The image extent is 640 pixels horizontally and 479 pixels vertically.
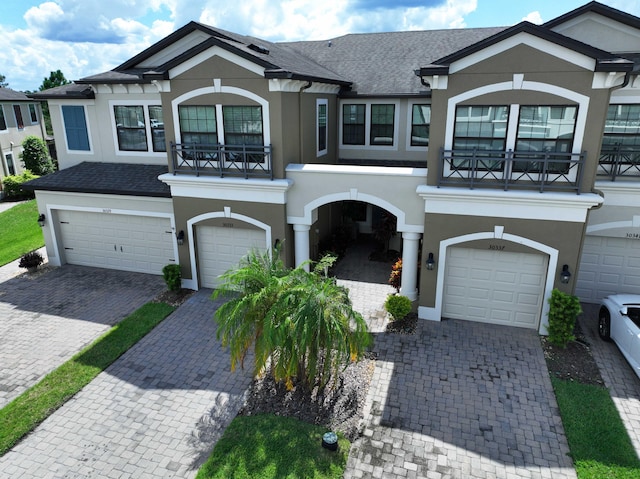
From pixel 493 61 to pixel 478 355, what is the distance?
23.1 ft

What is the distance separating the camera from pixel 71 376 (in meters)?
10.4

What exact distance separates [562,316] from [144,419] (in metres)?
9.73

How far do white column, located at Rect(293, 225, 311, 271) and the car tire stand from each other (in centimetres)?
798

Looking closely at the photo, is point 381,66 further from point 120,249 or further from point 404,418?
point 404,418

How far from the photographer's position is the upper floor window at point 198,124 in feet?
43.4

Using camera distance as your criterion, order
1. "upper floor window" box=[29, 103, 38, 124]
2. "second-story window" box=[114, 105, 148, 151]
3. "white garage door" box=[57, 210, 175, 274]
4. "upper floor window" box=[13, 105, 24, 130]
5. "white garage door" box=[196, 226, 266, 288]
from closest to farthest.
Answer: "white garage door" box=[196, 226, 266, 288] < "white garage door" box=[57, 210, 175, 274] < "second-story window" box=[114, 105, 148, 151] < "upper floor window" box=[13, 105, 24, 130] < "upper floor window" box=[29, 103, 38, 124]

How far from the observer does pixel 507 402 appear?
9.41m

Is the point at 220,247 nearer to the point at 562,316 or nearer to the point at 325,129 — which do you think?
the point at 325,129

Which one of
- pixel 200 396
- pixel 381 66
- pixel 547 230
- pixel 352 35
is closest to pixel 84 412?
pixel 200 396

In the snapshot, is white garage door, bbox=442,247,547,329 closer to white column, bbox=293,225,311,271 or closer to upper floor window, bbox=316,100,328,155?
white column, bbox=293,225,311,271

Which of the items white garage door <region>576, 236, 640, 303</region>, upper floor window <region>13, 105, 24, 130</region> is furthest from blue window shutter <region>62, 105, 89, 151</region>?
white garage door <region>576, 236, 640, 303</region>

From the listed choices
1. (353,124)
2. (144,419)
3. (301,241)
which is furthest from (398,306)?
(353,124)

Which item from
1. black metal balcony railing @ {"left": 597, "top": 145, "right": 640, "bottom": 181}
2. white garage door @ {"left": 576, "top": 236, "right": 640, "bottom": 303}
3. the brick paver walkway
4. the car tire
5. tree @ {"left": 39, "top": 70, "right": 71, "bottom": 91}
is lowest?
the brick paver walkway

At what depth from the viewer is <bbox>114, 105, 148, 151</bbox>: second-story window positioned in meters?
16.2
